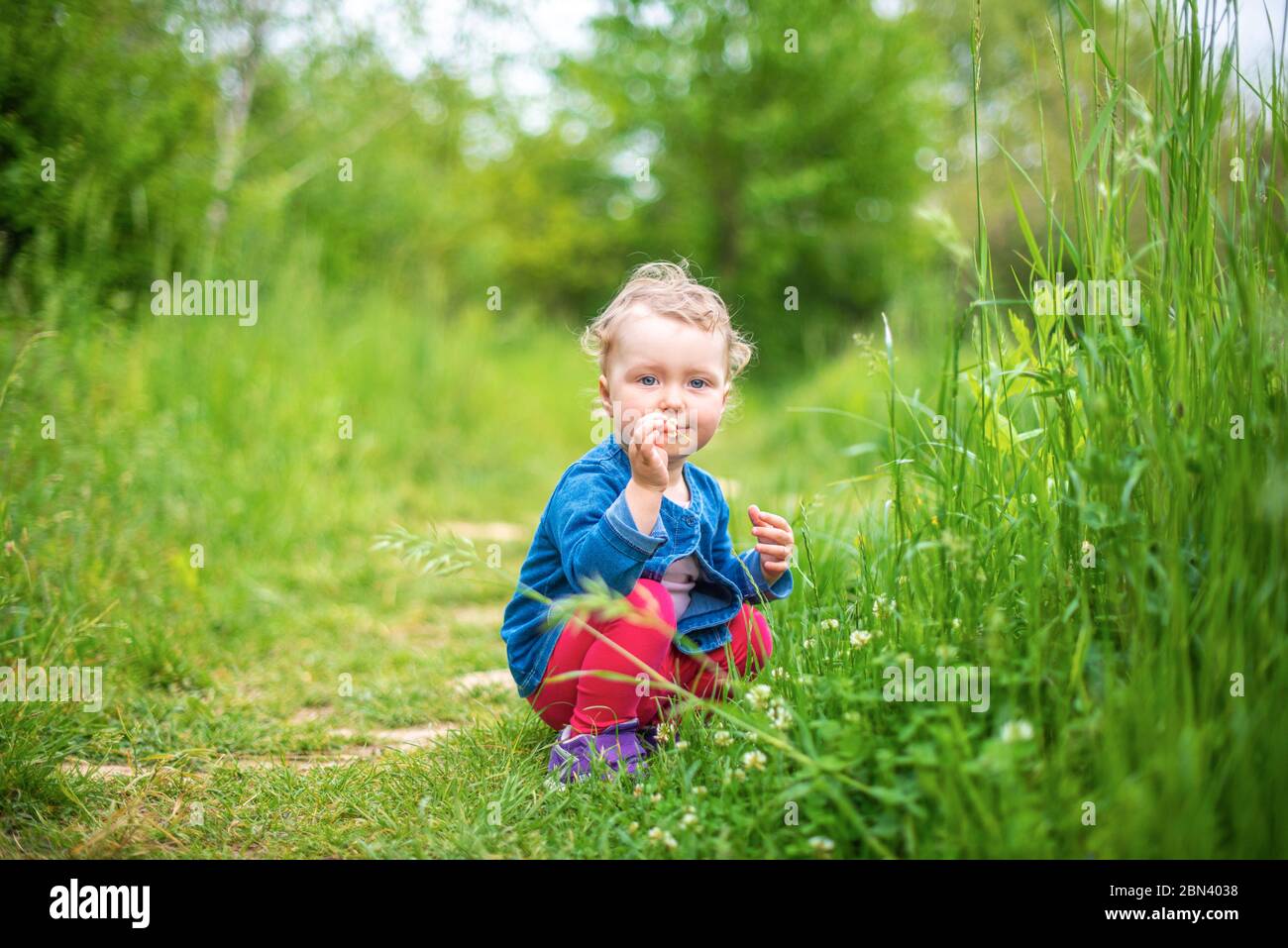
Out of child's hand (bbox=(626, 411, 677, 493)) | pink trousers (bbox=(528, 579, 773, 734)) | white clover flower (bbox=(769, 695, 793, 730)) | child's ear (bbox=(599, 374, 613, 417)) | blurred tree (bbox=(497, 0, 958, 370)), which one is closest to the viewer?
white clover flower (bbox=(769, 695, 793, 730))

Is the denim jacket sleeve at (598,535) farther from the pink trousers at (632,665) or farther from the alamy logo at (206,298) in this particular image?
the alamy logo at (206,298)

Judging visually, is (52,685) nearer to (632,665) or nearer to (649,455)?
(632,665)

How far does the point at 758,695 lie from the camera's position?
6.36 feet

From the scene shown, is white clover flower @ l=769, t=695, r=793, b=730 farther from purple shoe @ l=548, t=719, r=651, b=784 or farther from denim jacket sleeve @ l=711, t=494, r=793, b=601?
denim jacket sleeve @ l=711, t=494, r=793, b=601

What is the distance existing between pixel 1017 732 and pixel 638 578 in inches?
34.6

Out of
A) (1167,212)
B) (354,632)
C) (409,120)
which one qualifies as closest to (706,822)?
(1167,212)

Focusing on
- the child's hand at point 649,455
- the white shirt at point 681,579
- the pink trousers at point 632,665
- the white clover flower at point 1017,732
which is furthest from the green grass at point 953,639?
the child's hand at point 649,455

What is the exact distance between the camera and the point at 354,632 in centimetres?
369

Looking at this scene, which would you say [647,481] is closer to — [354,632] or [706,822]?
[706,822]

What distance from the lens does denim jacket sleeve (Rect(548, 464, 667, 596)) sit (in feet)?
6.46

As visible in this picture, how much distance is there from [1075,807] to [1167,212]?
3.91 feet

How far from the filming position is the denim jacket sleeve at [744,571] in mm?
2361

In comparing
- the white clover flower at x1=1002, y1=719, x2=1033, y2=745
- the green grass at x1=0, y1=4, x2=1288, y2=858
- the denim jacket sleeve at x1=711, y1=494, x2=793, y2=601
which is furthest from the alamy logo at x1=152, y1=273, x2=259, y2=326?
the white clover flower at x1=1002, y1=719, x2=1033, y2=745

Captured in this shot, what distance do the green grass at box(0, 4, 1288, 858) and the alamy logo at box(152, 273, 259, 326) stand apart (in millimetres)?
1172
